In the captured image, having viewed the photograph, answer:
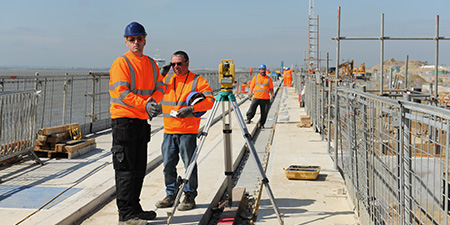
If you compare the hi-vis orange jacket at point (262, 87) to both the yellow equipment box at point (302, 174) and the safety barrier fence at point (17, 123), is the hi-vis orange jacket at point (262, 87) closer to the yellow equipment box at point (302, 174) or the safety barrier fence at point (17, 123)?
the yellow equipment box at point (302, 174)

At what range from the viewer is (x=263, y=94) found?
13297 millimetres

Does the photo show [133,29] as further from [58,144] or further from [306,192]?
[58,144]

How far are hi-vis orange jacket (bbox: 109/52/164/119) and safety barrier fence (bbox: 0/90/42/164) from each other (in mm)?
3813

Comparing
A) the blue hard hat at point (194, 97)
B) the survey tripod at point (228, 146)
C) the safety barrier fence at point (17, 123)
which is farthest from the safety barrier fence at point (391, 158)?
the safety barrier fence at point (17, 123)

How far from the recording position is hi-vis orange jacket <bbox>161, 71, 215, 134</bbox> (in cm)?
551

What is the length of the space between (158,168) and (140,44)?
373 centimetres

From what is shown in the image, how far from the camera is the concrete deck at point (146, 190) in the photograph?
545 cm

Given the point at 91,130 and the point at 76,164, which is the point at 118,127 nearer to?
the point at 76,164

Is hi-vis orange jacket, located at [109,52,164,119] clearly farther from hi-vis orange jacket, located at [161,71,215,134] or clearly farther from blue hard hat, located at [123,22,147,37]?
hi-vis orange jacket, located at [161,71,215,134]

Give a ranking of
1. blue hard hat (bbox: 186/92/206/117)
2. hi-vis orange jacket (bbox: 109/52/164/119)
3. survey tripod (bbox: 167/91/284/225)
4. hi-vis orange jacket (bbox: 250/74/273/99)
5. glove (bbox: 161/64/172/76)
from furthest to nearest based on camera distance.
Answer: hi-vis orange jacket (bbox: 250/74/273/99) → glove (bbox: 161/64/172/76) → blue hard hat (bbox: 186/92/206/117) → survey tripod (bbox: 167/91/284/225) → hi-vis orange jacket (bbox: 109/52/164/119)

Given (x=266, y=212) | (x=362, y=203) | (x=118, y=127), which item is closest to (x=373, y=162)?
(x=362, y=203)

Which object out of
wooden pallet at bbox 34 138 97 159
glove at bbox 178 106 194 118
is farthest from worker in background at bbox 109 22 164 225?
wooden pallet at bbox 34 138 97 159

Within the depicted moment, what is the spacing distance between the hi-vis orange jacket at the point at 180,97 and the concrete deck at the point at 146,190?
955mm

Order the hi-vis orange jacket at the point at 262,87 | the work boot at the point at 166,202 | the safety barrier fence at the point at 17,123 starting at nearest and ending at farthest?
the work boot at the point at 166,202, the safety barrier fence at the point at 17,123, the hi-vis orange jacket at the point at 262,87
